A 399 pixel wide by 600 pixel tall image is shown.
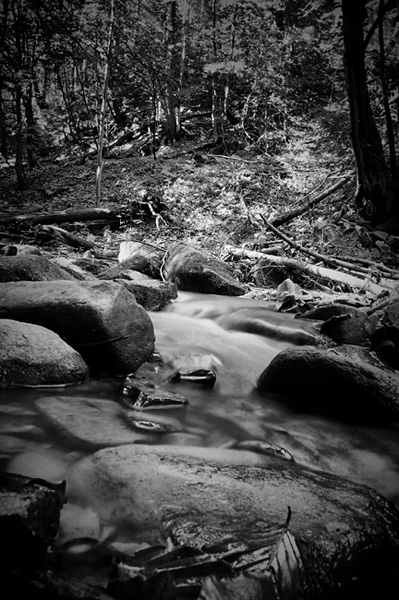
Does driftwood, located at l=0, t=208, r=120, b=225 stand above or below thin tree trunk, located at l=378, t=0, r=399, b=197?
below

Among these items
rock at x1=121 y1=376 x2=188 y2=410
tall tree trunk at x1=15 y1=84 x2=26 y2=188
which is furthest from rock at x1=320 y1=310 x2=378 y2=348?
tall tree trunk at x1=15 y1=84 x2=26 y2=188

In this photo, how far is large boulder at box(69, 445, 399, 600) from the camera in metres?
1.10

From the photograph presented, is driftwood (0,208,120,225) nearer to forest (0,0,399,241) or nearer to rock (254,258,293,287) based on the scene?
forest (0,0,399,241)

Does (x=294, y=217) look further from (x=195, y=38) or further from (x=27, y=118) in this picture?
(x=195, y=38)

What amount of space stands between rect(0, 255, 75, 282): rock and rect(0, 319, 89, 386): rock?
166cm

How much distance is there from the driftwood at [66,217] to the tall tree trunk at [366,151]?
624cm

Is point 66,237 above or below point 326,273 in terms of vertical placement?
below

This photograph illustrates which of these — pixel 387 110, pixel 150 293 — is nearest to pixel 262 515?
pixel 150 293

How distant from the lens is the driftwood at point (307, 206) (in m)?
8.36

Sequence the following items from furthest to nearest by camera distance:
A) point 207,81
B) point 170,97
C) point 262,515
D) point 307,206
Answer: point 207,81
point 170,97
point 307,206
point 262,515

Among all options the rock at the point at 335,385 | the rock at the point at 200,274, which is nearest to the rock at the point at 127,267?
the rock at the point at 200,274

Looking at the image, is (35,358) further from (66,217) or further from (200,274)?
(66,217)

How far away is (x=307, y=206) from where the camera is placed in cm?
830

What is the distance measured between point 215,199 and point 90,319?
846cm
